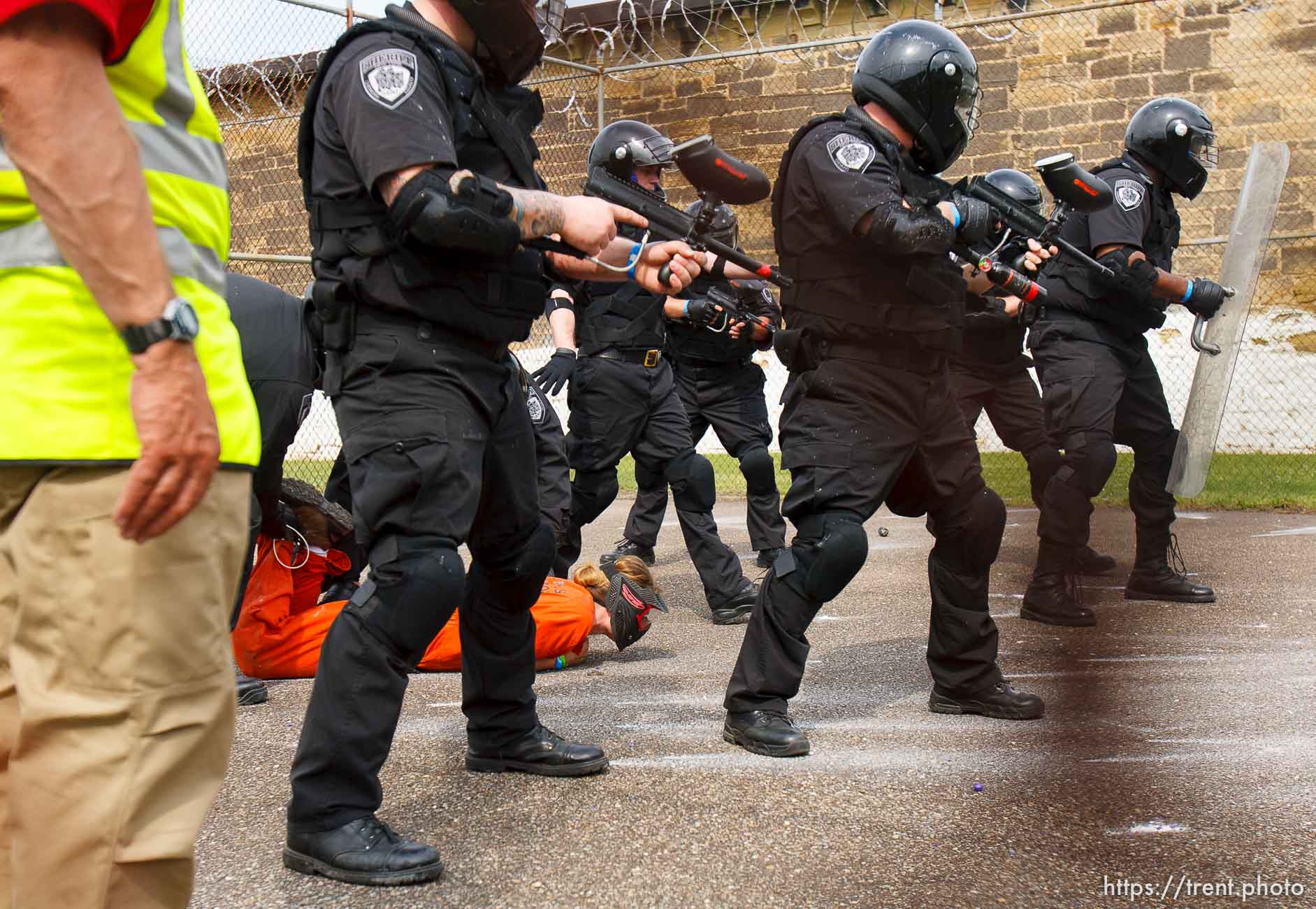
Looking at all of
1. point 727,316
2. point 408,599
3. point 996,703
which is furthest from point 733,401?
point 408,599

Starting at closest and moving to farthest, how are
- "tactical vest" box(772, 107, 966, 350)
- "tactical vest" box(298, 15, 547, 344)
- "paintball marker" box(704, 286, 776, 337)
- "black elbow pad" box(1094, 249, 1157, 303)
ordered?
"tactical vest" box(298, 15, 547, 344) < "tactical vest" box(772, 107, 966, 350) < "black elbow pad" box(1094, 249, 1157, 303) < "paintball marker" box(704, 286, 776, 337)

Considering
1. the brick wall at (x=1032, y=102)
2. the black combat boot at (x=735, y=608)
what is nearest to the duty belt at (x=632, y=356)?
the black combat boot at (x=735, y=608)

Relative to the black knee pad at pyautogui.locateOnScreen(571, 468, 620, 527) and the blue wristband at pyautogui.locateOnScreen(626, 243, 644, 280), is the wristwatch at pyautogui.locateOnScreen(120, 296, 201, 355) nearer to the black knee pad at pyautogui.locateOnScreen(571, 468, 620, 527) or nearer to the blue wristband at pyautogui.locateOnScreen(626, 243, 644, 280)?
the blue wristband at pyautogui.locateOnScreen(626, 243, 644, 280)

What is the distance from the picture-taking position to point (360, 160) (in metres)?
2.48

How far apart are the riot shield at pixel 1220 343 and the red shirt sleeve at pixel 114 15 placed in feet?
17.2

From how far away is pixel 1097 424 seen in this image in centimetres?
543

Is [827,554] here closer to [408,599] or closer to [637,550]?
[408,599]

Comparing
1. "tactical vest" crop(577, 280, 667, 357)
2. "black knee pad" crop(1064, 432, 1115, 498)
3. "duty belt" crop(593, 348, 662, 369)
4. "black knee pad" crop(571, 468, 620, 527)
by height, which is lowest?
"black knee pad" crop(571, 468, 620, 527)

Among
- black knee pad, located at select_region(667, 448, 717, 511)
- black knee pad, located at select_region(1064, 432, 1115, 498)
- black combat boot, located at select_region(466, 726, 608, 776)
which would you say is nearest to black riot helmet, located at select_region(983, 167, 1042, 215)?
black knee pad, located at select_region(1064, 432, 1115, 498)

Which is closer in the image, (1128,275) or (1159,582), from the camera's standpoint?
(1128,275)

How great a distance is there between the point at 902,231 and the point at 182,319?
7.69 feet

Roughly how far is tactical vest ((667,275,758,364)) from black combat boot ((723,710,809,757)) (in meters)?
3.28

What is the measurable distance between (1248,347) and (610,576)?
8908mm

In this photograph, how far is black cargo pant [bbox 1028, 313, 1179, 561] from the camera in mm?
5398
